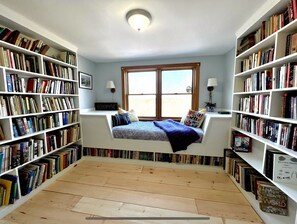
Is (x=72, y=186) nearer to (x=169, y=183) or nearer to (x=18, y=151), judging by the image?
(x=18, y=151)

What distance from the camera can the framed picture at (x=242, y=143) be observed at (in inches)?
78.0

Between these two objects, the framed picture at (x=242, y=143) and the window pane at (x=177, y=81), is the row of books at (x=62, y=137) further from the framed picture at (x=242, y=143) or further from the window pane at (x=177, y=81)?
the framed picture at (x=242, y=143)

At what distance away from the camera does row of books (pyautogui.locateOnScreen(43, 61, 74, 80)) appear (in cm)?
208

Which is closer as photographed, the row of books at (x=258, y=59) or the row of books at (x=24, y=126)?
the row of books at (x=258, y=59)

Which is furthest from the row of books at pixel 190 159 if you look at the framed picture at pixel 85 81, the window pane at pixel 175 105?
the framed picture at pixel 85 81

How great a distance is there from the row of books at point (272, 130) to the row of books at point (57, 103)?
9.24ft

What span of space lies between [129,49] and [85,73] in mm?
1276

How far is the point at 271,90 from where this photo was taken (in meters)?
1.41

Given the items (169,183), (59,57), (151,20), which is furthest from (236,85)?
(59,57)

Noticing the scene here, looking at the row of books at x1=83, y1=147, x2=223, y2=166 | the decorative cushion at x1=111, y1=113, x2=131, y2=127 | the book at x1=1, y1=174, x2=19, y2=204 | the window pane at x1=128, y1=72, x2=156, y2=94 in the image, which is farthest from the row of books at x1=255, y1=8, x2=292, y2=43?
the book at x1=1, y1=174, x2=19, y2=204

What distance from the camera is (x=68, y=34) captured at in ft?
6.85

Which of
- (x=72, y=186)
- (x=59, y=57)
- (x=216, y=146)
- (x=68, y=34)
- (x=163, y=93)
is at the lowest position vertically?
(x=72, y=186)

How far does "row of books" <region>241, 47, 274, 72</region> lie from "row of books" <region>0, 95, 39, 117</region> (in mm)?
2877

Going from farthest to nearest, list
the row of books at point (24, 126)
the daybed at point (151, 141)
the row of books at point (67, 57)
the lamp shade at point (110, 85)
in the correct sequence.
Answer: the lamp shade at point (110, 85) < the row of books at point (67, 57) < the daybed at point (151, 141) < the row of books at point (24, 126)
